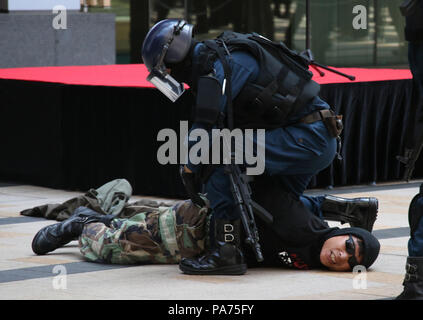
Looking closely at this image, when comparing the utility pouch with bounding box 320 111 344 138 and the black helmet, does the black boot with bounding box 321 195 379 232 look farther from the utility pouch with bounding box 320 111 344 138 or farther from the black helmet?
the black helmet

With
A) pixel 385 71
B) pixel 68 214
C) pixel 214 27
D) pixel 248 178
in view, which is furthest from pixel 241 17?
pixel 248 178

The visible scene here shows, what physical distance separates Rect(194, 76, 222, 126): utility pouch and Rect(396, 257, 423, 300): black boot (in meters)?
1.36

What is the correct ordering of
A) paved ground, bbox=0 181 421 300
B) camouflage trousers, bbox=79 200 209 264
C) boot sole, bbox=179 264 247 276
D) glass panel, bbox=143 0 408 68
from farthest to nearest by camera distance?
glass panel, bbox=143 0 408 68 < camouflage trousers, bbox=79 200 209 264 < boot sole, bbox=179 264 247 276 < paved ground, bbox=0 181 421 300

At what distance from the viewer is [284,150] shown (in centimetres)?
567

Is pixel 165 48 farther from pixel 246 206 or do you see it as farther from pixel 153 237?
pixel 153 237

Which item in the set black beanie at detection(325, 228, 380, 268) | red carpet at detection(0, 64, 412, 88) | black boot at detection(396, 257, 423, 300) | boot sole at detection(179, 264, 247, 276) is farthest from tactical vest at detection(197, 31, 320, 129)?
red carpet at detection(0, 64, 412, 88)

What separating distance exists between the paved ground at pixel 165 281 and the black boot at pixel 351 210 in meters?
0.25

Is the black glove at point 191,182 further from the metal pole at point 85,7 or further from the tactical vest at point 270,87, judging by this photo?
the metal pole at point 85,7

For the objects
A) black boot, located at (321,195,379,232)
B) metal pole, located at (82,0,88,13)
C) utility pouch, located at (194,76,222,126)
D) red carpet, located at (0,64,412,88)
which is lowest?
black boot, located at (321,195,379,232)

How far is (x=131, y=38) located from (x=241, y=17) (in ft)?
8.11

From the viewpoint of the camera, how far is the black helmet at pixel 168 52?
5637mm

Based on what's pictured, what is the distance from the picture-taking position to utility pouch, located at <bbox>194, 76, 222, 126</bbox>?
5387 mm

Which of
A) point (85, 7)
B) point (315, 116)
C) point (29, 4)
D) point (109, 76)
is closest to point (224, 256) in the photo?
point (315, 116)

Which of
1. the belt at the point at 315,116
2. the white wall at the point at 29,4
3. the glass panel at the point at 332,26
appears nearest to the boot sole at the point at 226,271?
the belt at the point at 315,116
